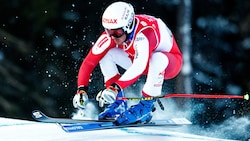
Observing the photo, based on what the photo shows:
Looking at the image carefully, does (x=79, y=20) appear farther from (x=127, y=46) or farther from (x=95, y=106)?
(x=127, y=46)

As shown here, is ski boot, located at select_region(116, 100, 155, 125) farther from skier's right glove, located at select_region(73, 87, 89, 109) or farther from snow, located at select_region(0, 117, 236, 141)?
skier's right glove, located at select_region(73, 87, 89, 109)

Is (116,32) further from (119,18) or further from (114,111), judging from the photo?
(114,111)

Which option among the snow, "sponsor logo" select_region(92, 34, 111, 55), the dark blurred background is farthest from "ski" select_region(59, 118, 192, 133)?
the dark blurred background

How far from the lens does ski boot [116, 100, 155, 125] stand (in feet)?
12.8

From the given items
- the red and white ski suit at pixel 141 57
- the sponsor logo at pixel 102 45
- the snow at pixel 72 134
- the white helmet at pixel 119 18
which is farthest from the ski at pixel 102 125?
the white helmet at pixel 119 18

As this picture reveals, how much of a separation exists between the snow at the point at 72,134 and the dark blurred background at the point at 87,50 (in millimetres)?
1378

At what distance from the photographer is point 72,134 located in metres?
3.67

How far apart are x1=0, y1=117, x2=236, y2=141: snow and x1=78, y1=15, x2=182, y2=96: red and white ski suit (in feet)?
0.66

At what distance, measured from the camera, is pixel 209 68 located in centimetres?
641

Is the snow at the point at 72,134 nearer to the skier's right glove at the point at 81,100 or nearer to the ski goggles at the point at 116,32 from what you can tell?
the skier's right glove at the point at 81,100

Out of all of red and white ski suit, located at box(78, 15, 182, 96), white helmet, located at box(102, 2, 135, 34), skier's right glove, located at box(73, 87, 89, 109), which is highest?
white helmet, located at box(102, 2, 135, 34)

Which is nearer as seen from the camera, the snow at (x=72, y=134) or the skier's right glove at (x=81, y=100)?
the snow at (x=72, y=134)

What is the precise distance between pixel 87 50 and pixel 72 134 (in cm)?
226

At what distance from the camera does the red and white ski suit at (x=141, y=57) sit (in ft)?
12.4
